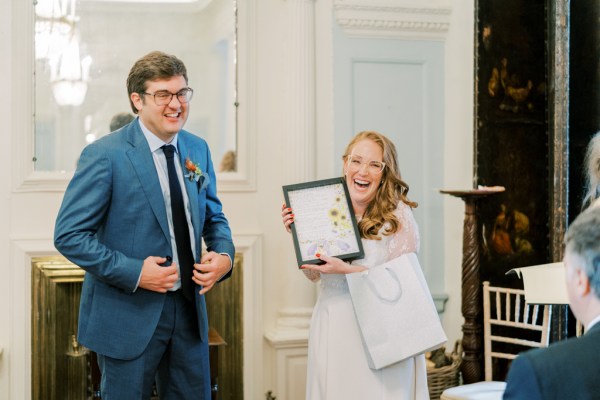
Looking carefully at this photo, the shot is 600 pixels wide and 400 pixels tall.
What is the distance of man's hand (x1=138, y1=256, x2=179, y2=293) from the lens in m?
3.08

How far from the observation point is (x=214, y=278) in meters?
3.25

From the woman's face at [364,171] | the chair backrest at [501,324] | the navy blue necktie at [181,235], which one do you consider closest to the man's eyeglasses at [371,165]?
the woman's face at [364,171]

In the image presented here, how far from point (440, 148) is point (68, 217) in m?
3.24

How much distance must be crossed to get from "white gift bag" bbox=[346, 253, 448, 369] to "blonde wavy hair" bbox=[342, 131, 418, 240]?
6.8 inches

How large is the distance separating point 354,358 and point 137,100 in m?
1.49

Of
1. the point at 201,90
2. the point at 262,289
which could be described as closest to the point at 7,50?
the point at 201,90

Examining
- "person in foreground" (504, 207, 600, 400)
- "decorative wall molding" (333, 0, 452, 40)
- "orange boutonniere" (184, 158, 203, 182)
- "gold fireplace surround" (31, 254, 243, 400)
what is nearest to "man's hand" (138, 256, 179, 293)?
"orange boutonniere" (184, 158, 203, 182)

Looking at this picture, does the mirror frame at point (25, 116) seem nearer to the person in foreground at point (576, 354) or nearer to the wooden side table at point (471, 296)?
the wooden side table at point (471, 296)

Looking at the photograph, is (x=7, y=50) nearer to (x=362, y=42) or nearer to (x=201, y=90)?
(x=201, y=90)

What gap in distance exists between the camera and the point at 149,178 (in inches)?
124

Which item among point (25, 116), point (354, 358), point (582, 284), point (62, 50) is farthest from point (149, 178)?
point (62, 50)

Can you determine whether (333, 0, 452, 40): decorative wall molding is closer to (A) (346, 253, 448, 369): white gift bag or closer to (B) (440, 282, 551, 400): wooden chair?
(B) (440, 282, 551, 400): wooden chair

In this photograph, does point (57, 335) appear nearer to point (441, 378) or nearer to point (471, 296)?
point (441, 378)

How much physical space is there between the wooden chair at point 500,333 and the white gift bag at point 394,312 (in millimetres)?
889
